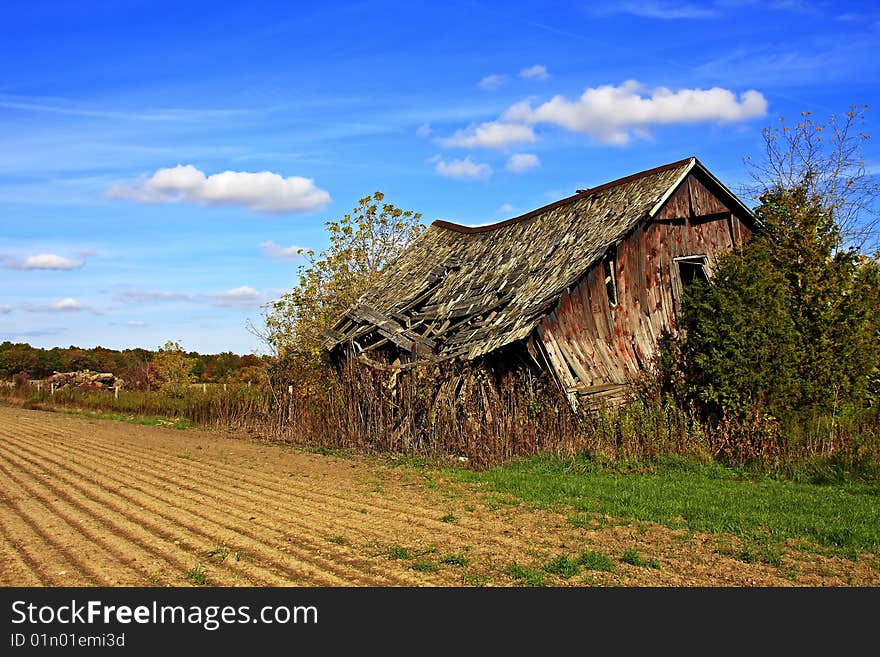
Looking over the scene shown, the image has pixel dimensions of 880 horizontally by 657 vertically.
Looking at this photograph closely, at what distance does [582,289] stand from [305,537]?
9302mm

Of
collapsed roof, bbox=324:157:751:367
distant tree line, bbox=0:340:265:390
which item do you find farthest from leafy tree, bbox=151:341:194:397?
collapsed roof, bbox=324:157:751:367

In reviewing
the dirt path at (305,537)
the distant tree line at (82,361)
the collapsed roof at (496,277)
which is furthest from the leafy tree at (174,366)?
the dirt path at (305,537)

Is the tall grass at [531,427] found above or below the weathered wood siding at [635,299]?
below

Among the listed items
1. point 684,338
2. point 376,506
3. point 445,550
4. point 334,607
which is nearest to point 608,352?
point 684,338

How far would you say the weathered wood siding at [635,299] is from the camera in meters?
15.1

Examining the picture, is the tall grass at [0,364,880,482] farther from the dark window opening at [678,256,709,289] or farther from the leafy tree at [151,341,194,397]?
the leafy tree at [151,341,194,397]

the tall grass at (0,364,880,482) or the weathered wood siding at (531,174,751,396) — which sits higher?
the weathered wood siding at (531,174,751,396)

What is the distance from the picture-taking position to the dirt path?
6.54m

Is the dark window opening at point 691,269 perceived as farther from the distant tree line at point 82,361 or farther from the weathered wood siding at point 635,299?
the distant tree line at point 82,361

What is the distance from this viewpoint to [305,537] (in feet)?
26.1

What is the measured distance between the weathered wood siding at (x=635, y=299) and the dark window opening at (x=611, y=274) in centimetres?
9

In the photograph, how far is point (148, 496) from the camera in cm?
1046

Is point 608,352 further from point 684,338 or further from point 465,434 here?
point 465,434

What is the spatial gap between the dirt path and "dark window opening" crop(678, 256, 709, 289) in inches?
314
